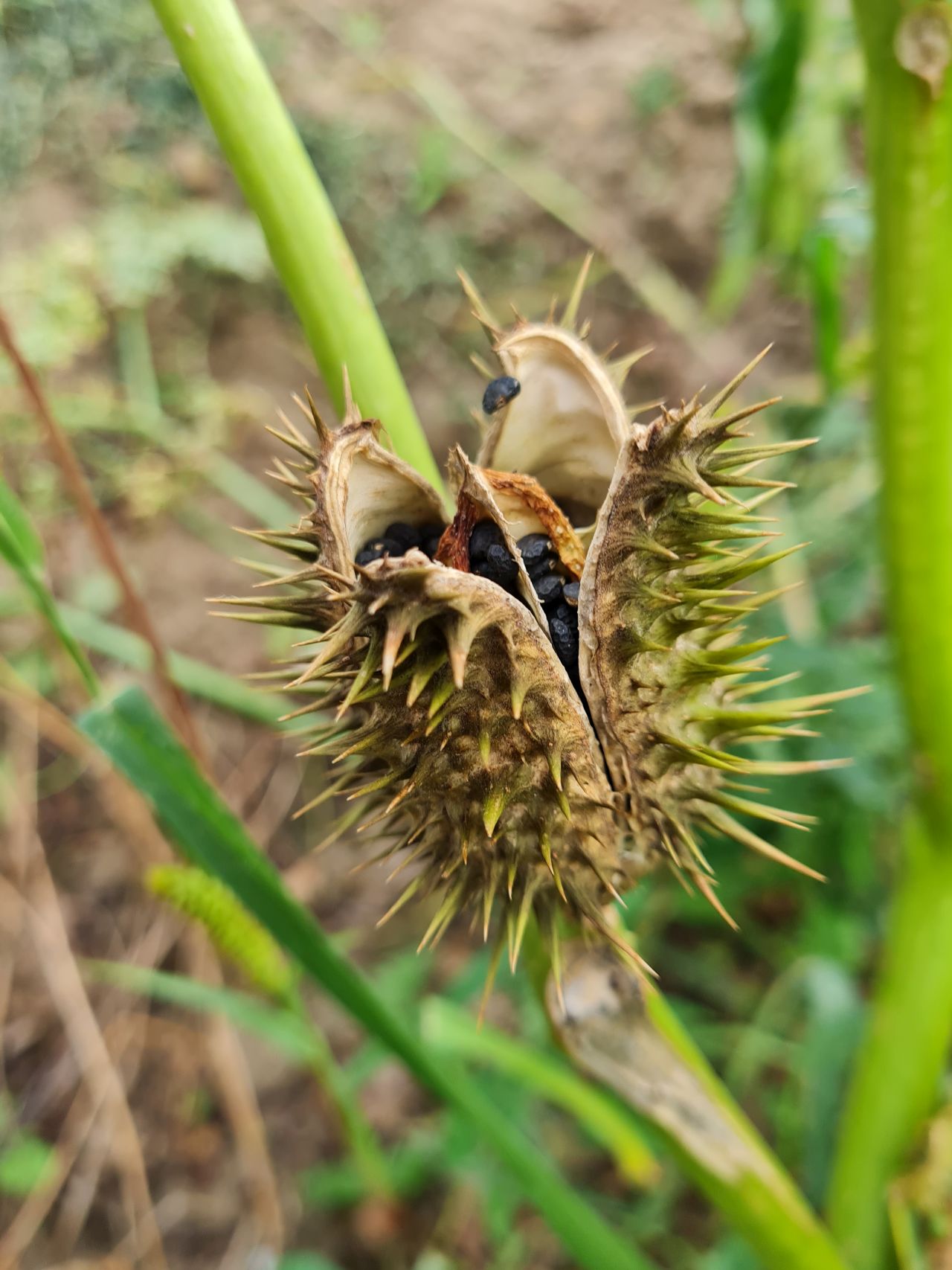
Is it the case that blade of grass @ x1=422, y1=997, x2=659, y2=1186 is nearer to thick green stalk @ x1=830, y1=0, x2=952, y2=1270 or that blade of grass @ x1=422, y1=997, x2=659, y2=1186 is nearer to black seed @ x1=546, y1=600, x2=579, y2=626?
thick green stalk @ x1=830, y1=0, x2=952, y2=1270

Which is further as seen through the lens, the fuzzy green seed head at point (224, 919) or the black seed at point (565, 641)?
the fuzzy green seed head at point (224, 919)

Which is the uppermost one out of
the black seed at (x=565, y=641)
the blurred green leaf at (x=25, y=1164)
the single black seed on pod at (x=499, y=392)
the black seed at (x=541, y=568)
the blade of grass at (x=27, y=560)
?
the single black seed on pod at (x=499, y=392)

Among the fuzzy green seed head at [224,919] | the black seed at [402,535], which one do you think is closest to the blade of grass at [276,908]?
the fuzzy green seed head at [224,919]

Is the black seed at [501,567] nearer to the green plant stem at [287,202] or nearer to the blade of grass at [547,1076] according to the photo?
the green plant stem at [287,202]

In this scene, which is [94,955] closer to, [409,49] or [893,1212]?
[893,1212]

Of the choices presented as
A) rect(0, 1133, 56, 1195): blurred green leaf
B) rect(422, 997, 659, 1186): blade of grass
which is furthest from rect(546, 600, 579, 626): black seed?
rect(0, 1133, 56, 1195): blurred green leaf

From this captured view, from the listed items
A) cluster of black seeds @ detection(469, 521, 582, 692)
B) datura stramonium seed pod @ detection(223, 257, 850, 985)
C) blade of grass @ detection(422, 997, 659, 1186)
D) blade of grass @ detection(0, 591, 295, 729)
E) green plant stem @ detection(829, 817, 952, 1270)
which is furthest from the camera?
blade of grass @ detection(0, 591, 295, 729)

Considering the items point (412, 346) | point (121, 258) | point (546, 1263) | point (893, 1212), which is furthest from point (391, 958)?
point (121, 258)

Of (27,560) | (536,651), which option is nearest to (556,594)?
(536,651)
